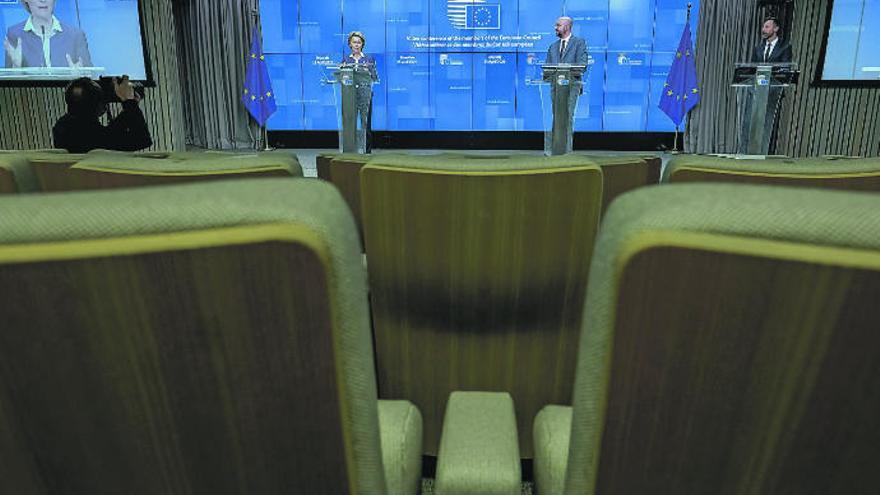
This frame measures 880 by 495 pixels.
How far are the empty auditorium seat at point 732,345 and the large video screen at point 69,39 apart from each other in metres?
7.18

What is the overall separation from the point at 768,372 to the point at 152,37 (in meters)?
7.59

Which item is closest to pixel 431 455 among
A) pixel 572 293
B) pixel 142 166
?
pixel 572 293

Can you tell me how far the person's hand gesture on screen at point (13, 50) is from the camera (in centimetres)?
589

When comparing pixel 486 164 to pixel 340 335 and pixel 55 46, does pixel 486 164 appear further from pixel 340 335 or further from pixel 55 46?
pixel 55 46

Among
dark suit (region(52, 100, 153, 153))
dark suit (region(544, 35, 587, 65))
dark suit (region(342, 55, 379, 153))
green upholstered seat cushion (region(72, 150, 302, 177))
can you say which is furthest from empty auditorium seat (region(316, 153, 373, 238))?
dark suit (region(544, 35, 587, 65))

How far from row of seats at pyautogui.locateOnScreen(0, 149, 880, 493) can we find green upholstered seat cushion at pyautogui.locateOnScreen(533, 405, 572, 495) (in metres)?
0.17

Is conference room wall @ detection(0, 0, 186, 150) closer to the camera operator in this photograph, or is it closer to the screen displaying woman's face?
the screen displaying woman's face

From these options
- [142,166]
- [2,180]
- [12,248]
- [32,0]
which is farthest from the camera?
[32,0]

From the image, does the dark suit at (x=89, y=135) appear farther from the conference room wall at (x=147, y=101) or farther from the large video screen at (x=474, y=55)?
the large video screen at (x=474, y=55)

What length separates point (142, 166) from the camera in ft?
3.02

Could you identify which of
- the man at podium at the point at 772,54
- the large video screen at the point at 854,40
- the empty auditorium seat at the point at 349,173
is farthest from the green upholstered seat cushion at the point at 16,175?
the large video screen at the point at 854,40

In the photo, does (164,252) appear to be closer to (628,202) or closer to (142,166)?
(628,202)

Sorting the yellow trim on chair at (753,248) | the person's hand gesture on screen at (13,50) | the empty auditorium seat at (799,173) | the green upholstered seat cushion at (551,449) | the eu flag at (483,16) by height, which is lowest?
the green upholstered seat cushion at (551,449)

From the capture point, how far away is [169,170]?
0.89 metres
